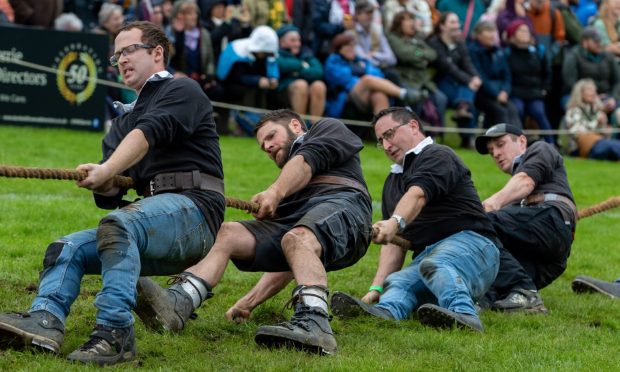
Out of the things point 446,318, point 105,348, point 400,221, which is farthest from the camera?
point 400,221

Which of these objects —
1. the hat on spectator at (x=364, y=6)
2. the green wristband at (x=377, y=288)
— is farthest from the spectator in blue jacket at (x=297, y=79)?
the green wristband at (x=377, y=288)

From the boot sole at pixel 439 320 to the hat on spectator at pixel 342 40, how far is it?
455 inches

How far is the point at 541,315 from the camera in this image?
8992 millimetres

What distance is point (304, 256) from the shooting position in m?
7.38

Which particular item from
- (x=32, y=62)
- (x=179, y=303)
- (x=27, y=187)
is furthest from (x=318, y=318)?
(x=32, y=62)

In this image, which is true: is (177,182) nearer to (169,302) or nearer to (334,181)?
(169,302)

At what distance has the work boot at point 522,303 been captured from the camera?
915cm

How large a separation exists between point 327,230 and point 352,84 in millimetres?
12105

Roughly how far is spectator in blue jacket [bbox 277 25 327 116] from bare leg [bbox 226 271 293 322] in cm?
1073

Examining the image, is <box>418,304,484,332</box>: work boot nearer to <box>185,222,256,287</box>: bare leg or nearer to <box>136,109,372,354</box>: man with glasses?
<box>136,109,372,354</box>: man with glasses

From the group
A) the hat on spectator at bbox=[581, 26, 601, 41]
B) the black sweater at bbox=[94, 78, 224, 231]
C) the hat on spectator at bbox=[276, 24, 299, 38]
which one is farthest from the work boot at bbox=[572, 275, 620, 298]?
the hat on spectator at bbox=[581, 26, 601, 41]

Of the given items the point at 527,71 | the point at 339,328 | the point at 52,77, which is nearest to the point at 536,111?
the point at 527,71

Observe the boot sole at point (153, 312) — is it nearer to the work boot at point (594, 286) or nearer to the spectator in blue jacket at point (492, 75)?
the work boot at point (594, 286)

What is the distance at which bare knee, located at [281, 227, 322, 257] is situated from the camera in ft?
24.3
